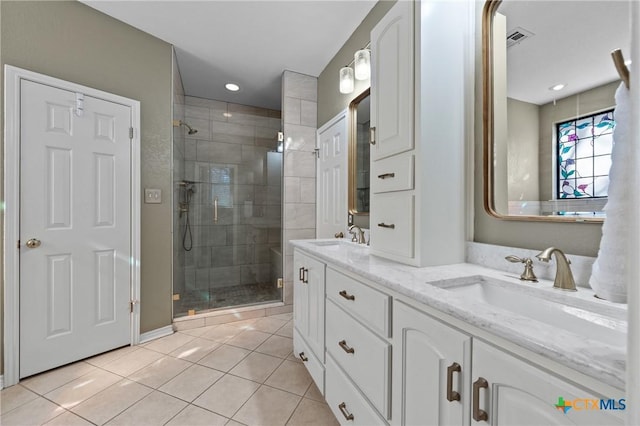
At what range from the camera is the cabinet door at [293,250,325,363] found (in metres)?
1.50

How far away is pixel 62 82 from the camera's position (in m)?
1.87

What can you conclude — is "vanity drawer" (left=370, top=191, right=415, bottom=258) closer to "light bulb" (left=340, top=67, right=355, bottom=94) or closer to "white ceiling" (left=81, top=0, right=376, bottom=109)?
"light bulb" (left=340, top=67, right=355, bottom=94)

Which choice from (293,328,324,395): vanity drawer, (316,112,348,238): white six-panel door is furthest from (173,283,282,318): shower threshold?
(293,328,324,395): vanity drawer

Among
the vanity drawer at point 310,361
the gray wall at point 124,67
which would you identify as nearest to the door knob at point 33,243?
the gray wall at point 124,67

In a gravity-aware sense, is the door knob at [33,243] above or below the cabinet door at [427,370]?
above

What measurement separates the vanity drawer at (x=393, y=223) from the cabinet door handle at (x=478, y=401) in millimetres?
617

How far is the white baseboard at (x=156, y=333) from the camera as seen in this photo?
228 centimetres

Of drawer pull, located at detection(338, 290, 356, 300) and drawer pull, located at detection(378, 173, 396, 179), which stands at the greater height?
drawer pull, located at detection(378, 173, 396, 179)

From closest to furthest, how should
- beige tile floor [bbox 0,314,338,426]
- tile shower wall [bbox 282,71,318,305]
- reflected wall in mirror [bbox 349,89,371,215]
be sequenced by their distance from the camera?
beige tile floor [bbox 0,314,338,426] → reflected wall in mirror [bbox 349,89,371,215] → tile shower wall [bbox 282,71,318,305]

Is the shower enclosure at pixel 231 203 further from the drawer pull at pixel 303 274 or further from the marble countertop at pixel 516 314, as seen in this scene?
the marble countertop at pixel 516 314

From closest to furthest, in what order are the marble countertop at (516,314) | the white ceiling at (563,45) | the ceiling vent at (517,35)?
the marble countertop at (516,314) → the white ceiling at (563,45) → the ceiling vent at (517,35)

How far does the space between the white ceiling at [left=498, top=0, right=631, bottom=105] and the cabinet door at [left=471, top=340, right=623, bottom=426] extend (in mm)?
942

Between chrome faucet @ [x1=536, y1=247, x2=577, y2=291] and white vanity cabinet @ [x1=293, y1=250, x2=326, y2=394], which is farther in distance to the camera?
white vanity cabinet @ [x1=293, y1=250, x2=326, y2=394]

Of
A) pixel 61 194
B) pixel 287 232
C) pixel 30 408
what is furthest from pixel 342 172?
pixel 30 408
